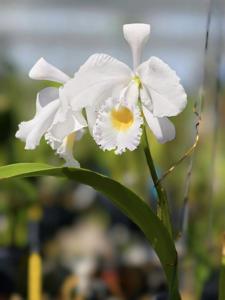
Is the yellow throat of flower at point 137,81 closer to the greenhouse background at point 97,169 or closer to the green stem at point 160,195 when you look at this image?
the green stem at point 160,195

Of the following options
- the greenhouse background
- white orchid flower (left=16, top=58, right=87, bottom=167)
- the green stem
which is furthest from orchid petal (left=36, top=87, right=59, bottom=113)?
the greenhouse background

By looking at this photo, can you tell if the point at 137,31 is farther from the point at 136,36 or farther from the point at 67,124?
the point at 67,124

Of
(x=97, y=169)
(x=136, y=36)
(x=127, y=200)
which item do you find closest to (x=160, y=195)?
(x=127, y=200)

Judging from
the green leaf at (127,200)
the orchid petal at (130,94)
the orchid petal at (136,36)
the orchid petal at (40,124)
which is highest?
the orchid petal at (136,36)

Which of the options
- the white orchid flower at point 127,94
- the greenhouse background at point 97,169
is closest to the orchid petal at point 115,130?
the white orchid flower at point 127,94

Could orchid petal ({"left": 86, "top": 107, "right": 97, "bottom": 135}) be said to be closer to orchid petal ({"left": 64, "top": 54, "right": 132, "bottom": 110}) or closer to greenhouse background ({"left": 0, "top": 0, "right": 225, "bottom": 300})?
orchid petal ({"left": 64, "top": 54, "right": 132, "bottom": 110})

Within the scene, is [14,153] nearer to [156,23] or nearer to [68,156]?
[156,23]
